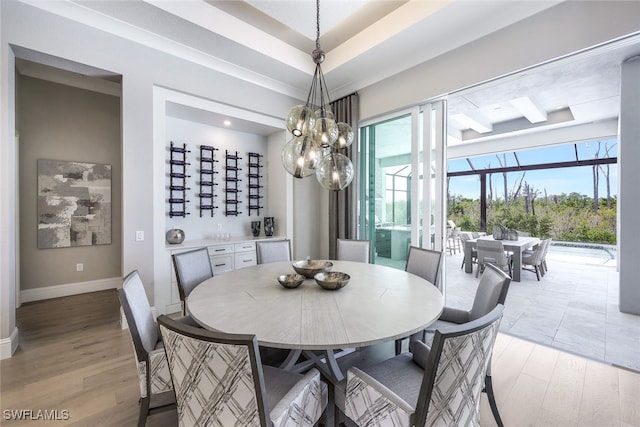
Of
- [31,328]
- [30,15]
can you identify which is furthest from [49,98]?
[31,328]

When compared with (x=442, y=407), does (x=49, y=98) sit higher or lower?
higher

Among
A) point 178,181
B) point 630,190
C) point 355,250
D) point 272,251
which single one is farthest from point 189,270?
point 630,190

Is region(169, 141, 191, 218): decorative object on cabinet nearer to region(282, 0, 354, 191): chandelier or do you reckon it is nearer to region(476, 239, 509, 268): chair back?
region(282, 0, 354, 191): chandelier

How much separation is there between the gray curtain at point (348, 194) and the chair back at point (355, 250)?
2.83ft

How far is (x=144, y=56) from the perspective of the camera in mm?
3018

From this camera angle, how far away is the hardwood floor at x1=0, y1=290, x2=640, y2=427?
1.73m

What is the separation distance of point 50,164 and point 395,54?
4.98 meters

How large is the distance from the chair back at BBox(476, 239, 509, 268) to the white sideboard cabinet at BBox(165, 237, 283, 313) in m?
4.18

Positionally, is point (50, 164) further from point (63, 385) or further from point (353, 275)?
point (353, 275)

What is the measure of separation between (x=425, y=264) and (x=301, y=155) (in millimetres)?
1572

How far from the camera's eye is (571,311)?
3.51 metres

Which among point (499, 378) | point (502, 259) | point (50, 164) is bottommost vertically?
point (499, 378)

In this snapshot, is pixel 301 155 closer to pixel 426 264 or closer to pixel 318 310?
pixel 318 310

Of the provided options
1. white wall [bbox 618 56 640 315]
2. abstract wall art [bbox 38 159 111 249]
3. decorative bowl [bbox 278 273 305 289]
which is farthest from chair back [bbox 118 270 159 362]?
white wall [bbox 618 56 640 315]
